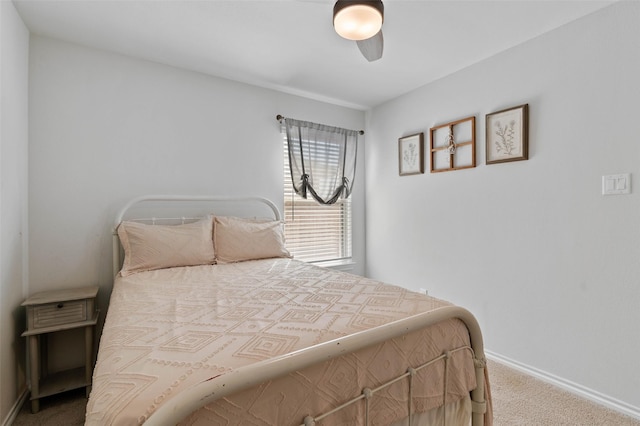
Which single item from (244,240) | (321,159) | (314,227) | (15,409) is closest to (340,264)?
(314,227)

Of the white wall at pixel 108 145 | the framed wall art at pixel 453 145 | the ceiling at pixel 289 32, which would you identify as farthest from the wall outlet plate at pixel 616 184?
the white wall at pixel 108 145

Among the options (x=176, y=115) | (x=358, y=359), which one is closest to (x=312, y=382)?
(x=358, y=359)

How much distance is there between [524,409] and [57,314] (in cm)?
298

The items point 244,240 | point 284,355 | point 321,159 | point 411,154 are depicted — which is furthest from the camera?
point 321,159

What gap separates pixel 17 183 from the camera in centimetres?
198

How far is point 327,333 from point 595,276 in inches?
78.3

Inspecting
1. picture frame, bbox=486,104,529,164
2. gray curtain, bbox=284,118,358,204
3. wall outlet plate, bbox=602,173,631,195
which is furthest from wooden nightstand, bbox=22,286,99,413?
wall outlet plate, bbox=602,173,631,195

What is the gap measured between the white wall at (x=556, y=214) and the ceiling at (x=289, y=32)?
0.74ft

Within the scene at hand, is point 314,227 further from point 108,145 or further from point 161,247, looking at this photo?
point 108,145

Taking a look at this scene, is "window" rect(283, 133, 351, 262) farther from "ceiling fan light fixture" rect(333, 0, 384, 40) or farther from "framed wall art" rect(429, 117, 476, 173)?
"ceiling fan light fixture" rect(333, 0, 384, 40)

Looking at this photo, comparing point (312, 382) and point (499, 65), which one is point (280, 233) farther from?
point (499, 65)

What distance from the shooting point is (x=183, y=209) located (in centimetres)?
278

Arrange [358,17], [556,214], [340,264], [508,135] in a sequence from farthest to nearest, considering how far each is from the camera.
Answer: [340,264] → [508,135] → [556,214] → [358,17]

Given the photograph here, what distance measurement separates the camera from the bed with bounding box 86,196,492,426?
756mm
